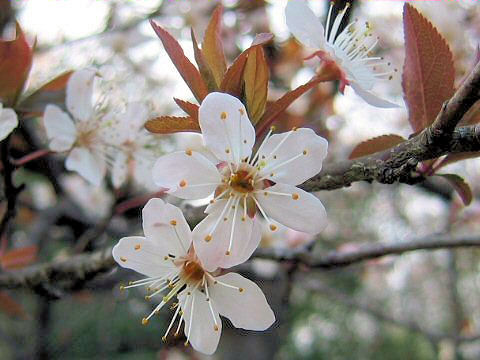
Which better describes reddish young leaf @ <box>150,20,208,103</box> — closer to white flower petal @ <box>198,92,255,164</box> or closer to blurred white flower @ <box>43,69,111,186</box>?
white flower petal @ <box>198,92,255,164</box>

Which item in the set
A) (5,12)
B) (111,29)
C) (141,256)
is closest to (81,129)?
(141,256)

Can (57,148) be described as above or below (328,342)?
above

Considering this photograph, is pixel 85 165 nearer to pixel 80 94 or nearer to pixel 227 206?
pixel 80 94

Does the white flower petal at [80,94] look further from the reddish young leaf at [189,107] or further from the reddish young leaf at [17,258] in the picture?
the reddish young leaf at [17,258]

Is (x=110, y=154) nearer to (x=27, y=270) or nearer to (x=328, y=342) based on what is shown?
(x=27, y=270)

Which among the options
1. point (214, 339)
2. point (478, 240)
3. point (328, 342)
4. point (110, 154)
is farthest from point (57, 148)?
point (328, 342)

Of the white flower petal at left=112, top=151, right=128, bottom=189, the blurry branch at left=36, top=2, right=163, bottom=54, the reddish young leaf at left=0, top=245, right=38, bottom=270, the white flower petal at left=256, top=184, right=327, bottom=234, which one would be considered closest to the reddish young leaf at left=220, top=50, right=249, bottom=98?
the white flower petal at left=256, top=184, right=327, bottom=234
